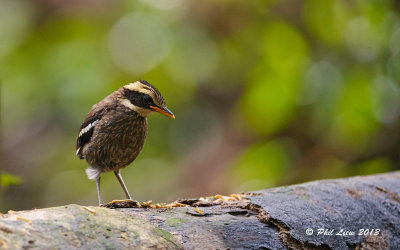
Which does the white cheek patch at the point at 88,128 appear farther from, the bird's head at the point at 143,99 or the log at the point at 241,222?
the log at the point at 241,222

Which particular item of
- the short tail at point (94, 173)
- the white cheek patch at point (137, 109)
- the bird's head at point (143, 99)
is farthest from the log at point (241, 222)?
the short tail at point (94, 173)

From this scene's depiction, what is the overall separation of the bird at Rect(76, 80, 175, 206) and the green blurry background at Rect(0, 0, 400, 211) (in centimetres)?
223

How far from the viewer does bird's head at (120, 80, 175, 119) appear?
3.61 m

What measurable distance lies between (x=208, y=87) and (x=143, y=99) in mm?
3876

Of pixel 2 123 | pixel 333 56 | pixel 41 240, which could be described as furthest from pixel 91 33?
pixel 41 240

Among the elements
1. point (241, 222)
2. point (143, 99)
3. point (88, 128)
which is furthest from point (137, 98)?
point (241, 222)

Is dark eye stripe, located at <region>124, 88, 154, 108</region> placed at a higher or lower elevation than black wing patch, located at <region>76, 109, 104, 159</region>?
higher

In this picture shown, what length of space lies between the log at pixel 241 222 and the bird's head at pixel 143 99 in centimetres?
100

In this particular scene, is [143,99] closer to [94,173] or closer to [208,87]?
[94,173]

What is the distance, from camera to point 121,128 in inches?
146

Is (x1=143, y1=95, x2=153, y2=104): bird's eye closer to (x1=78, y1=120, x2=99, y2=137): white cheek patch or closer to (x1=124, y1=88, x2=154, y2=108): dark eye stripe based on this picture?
(x1=124, y1=88, x2=154, y2=108): dark eye stripe

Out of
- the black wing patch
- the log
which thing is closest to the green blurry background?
the log

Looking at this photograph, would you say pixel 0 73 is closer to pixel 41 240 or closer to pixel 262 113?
pixel 262 113

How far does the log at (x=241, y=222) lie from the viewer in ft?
5.94
